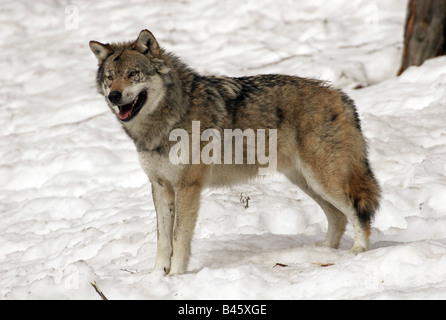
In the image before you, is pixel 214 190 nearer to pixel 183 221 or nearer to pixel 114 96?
pixel 183 221

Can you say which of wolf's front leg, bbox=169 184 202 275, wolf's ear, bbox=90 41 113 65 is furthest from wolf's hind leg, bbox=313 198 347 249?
wolf's ear, bbox=90 41 113 65

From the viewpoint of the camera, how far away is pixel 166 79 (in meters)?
4.54

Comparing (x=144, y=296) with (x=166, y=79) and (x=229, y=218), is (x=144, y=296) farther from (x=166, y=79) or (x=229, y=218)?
(x=229, y=218)

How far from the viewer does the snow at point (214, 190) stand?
153 inches

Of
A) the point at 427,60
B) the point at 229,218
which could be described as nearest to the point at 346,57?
the point at 427,60

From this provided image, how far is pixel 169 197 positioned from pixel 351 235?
6.35ft

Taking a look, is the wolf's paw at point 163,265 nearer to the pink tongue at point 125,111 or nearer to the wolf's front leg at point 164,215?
the wolf's front leg at point 164,215

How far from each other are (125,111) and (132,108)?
2.3 inches

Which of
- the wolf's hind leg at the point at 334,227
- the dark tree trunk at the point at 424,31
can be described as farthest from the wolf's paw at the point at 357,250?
the dark tree trunk at the point at 424,31

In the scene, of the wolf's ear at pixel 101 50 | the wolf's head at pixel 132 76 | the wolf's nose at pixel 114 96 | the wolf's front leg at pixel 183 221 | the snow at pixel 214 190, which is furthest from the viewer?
the wolf's ear at pixel 101 50

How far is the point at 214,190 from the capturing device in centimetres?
655

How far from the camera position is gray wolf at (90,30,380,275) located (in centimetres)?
446
